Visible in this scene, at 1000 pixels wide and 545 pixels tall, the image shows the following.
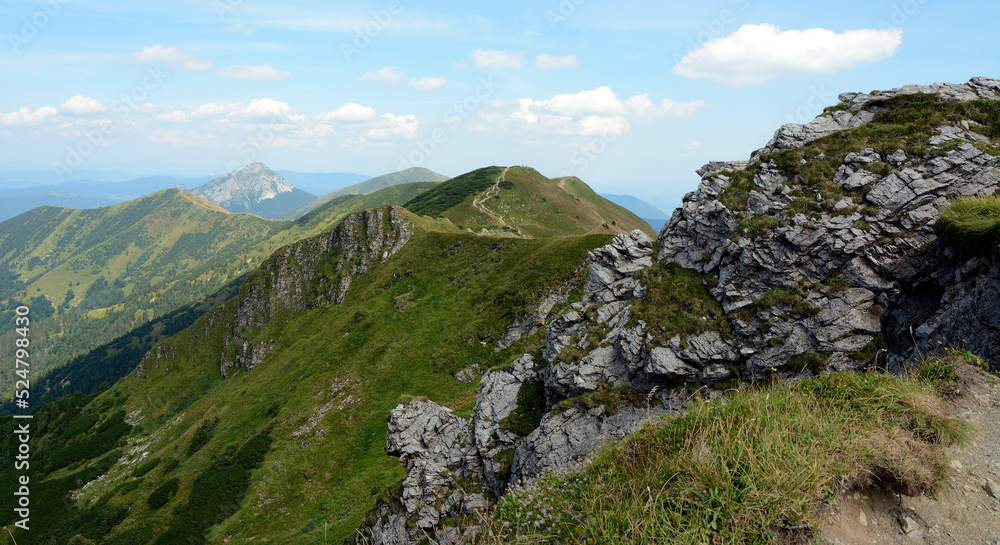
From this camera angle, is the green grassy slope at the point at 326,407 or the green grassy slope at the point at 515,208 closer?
the green grassy slope at the point at 326,407

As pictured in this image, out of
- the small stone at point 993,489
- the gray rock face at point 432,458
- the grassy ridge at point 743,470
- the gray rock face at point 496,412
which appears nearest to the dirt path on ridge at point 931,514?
the small stone at point 993,489

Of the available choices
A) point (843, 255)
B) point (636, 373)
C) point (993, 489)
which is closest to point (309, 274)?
point (636, 373)

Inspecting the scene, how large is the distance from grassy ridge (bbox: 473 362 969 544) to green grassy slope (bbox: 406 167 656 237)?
9883 cm

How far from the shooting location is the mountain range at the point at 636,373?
268 inches

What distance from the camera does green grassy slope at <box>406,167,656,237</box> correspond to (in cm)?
11644

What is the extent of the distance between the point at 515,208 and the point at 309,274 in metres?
69.7

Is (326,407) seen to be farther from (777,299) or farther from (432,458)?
(777,299)

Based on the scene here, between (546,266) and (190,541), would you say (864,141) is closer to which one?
(546,266)

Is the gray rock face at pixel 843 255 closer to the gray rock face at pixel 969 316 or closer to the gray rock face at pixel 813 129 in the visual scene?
the gray rock face at pixel 969 316

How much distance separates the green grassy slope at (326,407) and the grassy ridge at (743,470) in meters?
22.6

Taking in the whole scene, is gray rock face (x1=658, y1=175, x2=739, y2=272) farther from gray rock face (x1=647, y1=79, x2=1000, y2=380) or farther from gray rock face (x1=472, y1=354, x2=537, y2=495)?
gray rock face (x1=472, y1=354, x2=537, y2=495)

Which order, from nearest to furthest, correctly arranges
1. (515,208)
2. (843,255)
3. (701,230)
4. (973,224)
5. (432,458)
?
1. (973,224)
2. (843,255)
3. (701,230)
4. (432,458)
5. (515,208)

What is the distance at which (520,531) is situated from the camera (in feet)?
23.3

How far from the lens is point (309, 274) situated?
80.2m
